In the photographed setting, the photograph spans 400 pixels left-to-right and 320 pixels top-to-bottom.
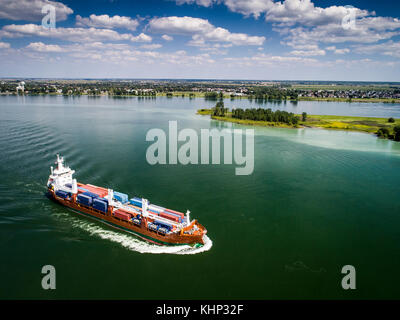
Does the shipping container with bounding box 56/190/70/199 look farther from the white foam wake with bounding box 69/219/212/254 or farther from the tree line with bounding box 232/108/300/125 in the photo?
the tree line with bounding box 232/108/300/125

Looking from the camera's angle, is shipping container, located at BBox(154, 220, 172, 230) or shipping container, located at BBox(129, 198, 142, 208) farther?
shipping container, located at BBox(129, 198, 142, 208)

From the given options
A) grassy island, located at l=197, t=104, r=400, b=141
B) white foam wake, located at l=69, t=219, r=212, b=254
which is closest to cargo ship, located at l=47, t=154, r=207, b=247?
white foam wake, located at l=69, t=219, r=212, b=254

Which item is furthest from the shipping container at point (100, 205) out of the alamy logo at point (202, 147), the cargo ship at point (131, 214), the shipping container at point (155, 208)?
the alamy logo at point (202, 147)

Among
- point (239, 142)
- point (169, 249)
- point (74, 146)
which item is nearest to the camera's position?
point (169, 249)

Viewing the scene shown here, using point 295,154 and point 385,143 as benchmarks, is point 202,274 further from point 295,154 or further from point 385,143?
point 385,143

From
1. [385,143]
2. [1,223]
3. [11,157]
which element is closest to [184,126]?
[11,157]

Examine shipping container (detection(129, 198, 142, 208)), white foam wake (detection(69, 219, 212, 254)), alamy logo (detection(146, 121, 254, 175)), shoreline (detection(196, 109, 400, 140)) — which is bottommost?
white foam wake (detection(69, 219, 212, 254))

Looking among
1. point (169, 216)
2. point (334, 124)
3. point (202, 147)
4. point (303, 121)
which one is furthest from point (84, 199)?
point (334, 124)
